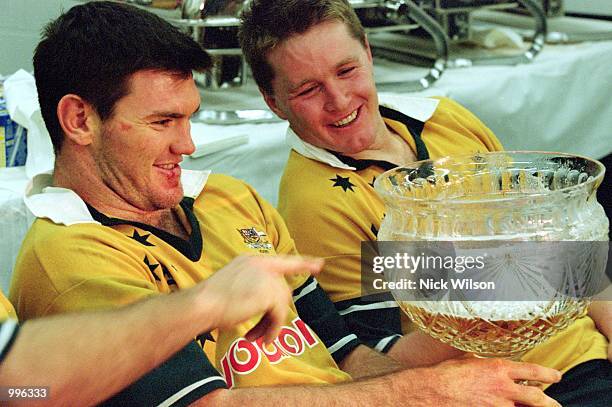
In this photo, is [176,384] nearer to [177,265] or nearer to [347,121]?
[177,265]

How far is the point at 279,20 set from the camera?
1.36 m

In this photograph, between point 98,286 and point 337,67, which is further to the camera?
point 337,67

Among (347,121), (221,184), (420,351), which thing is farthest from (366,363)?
(347,121)

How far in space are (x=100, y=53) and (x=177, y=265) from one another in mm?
267

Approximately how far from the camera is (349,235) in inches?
51.5

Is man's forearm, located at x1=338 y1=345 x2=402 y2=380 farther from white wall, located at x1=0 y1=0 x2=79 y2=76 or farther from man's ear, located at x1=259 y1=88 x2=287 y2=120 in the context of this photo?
white wall, located at x1=0 y1=0 x2=79 y2=76

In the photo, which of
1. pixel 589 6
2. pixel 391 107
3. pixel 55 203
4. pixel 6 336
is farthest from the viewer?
pixel 589 6

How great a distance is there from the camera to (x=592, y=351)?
1245 mm

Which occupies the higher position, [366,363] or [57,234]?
[57,234]

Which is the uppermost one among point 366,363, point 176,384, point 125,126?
point 125,126

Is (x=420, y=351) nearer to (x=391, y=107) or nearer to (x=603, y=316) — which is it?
(x=603, y=316)

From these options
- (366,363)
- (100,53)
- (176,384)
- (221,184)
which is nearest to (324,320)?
(366,363)

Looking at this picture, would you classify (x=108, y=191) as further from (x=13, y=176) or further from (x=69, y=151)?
(x=13, y=176)

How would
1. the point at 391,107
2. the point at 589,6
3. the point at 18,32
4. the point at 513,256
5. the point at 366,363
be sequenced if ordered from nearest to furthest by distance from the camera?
1. the point at 513,256
2. the point at 366,363
3. the point at 391,107
4. the point at 18,32
5. the point at 589,6
